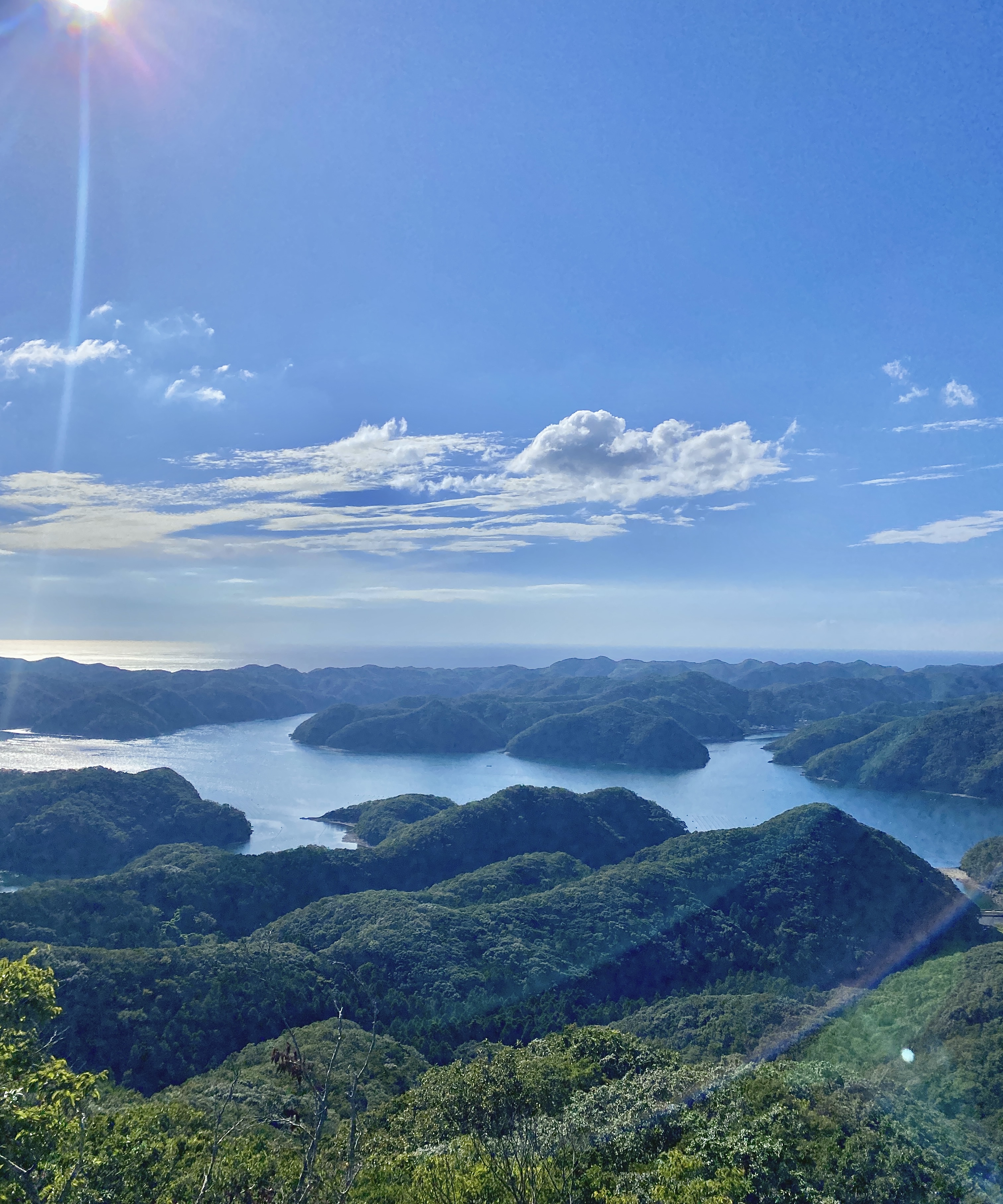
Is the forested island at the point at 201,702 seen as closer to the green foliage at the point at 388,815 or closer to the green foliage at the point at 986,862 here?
the green foliage at the point at 388,815

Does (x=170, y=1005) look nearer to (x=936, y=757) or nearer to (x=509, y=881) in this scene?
(x=509, y=881)

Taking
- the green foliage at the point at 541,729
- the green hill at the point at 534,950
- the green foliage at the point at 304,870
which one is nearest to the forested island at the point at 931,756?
the green foliage at the point at 541,729

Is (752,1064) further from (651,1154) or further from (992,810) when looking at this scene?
(992,810)

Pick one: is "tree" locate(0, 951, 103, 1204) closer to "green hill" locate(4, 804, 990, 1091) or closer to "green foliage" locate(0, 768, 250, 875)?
"green hill" locate(4, 804, 990, 1091)

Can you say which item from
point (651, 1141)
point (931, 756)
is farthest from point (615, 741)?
point (651, 1141)

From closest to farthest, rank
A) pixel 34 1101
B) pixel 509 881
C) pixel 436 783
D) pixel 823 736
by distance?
1. pixel 34 1101
2. pixel 509 881
3. pixel 436 783
4. pixel 823 736

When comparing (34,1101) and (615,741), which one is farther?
(615,741)

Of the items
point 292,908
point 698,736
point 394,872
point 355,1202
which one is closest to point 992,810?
point 698,736

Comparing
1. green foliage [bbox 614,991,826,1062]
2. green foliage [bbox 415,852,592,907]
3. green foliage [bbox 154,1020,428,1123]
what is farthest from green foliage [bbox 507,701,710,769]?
green foliage [bbox 154,1020,428,1123]
